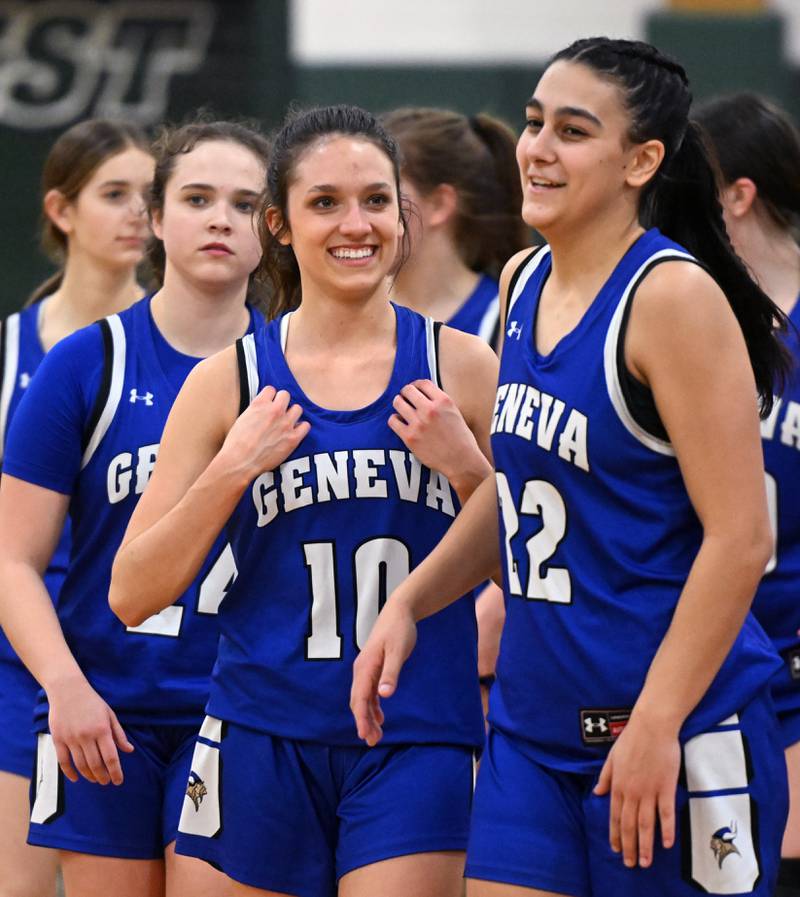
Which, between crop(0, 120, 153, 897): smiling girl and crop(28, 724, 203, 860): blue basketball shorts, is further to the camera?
crop(0, 120, 153, 897): smiling girl

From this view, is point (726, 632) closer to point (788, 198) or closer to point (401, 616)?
point (401, 616)

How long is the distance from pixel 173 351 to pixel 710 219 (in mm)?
1289

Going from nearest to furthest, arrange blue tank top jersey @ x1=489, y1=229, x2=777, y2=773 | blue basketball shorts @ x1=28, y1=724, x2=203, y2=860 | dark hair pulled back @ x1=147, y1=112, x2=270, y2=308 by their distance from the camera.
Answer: blue tank top jersey @ x1=489, y1=229, x2=777, y2=773, blue basketball shorts @ x1=28, y1=724, x2=203, y2=860, dark hair pulled back @ x1=147, y1=112, x2=270, y2=308

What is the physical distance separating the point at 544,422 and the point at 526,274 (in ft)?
1.31

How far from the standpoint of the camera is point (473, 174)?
5.36 metres

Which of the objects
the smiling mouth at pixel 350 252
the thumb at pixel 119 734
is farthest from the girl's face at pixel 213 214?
the thumb at pixel 119 734

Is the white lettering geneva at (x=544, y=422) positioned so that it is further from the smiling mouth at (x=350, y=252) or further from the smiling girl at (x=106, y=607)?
the smiling girl at (x=106, y=607)

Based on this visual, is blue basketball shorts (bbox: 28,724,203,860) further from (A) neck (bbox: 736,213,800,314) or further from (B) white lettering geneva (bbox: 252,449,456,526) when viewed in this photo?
(A) neck (bbox: 736,213,800,314)

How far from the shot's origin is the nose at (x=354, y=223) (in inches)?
126

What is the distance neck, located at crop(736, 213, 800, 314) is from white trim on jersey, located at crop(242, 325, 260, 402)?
153 centimetres

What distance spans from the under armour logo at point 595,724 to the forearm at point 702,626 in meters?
0.10

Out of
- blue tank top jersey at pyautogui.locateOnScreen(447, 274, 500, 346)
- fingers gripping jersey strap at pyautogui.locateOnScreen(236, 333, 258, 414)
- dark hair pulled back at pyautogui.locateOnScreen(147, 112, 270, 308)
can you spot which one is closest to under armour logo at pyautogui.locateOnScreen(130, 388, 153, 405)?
dark hair pulled back at pyautogui.locateOnScreen(147, 112, 270, 308)

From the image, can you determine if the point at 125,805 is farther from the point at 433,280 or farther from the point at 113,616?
the point at 433,280

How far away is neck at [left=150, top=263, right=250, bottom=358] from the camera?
3.84 m
